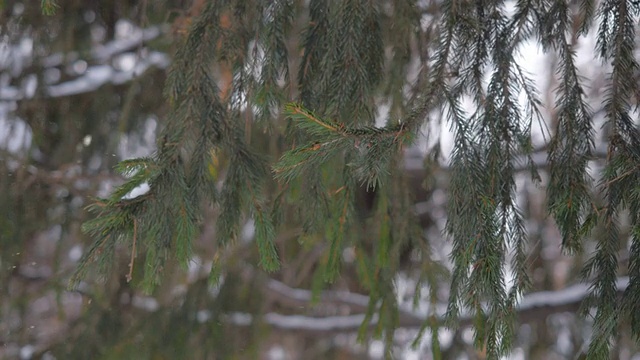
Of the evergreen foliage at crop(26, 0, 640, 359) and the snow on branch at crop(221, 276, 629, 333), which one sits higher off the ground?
the evergreen foliage at crop(26, 0, 640, 359)

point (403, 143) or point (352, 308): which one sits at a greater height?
point (403, 143)

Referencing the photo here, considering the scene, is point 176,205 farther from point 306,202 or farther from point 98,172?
point 98,172

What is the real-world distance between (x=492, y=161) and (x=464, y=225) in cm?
21

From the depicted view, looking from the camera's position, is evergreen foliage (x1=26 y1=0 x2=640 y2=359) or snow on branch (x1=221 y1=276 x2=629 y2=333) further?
snow on branch (x1=221 y1=276 x2=629 y2=333)

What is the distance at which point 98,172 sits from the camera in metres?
4.06

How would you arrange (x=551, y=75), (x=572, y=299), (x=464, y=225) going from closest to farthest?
(x=464, y=225)
(x=572, y=299)
(x=551, y=75)

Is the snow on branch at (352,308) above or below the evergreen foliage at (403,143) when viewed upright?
below

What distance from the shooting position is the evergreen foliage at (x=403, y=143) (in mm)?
1702

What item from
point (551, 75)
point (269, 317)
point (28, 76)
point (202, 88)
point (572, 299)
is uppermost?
point (551, 75)

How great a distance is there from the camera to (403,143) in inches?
68.4

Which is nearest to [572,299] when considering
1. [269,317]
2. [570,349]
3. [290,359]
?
[570,349]

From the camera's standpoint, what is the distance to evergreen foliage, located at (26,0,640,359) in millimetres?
1702

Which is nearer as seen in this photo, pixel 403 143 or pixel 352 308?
pixel 403 143

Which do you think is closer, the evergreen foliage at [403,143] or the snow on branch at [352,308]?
the evergreen foliage at [403,143]
